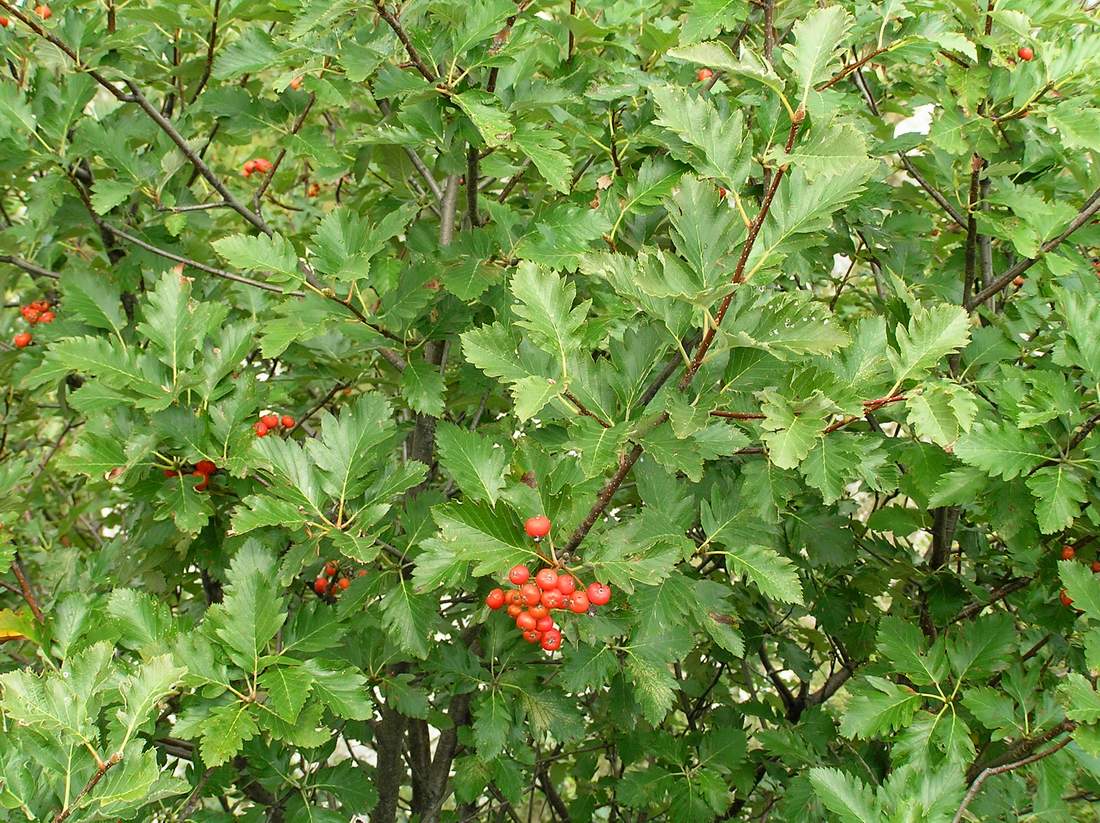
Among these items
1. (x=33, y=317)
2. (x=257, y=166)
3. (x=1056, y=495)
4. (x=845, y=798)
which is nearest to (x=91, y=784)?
(x=845, y=798)

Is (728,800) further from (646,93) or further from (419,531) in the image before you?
(646,93)

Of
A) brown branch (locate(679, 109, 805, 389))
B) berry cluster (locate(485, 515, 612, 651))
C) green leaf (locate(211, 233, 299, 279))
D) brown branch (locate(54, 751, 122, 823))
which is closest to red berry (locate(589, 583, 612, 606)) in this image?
Result: berry cluster (locate(485, 515, 612, 651))

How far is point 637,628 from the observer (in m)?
1.93

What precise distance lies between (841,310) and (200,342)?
8.48ft

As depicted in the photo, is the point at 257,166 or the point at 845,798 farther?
the point at 257,166

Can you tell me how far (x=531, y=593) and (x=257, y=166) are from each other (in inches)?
103

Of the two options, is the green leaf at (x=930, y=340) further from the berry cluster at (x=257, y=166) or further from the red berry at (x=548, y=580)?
the berry cluster at (x=257, y=166)

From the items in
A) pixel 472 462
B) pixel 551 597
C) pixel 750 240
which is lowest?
pixel 551 597

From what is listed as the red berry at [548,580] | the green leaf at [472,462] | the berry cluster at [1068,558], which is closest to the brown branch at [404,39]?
the green leaf at [472,462]

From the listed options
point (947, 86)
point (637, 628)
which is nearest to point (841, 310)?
point (947, 86)

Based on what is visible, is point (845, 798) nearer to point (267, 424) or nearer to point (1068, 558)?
point (1068, 558)

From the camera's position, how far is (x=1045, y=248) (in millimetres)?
2297

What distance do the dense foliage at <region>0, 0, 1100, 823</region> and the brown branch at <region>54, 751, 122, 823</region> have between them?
11 millimetres

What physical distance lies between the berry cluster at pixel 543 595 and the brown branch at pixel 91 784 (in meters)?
0.77
